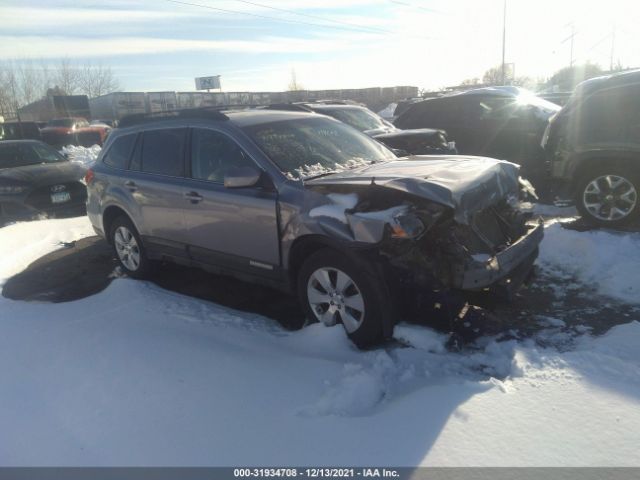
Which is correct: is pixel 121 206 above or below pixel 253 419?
above

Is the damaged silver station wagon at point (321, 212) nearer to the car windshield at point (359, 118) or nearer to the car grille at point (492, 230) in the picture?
the car grille at point (492, 230)

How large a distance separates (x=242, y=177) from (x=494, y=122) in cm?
805

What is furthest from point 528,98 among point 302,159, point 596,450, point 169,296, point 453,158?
point 596,450

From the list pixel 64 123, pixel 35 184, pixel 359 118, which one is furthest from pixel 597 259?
pixel 64 123

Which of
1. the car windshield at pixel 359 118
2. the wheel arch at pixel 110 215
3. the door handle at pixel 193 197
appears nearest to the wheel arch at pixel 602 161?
the car windshield at pixel 359 118

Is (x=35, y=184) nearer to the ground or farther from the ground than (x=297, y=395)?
farther from the ground

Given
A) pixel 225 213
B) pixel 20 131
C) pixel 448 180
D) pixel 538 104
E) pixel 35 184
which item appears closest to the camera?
pixel 448 180

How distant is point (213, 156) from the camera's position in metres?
4.78

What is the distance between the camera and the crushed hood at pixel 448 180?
11.9 ft

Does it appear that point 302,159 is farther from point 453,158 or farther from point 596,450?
point 596,450

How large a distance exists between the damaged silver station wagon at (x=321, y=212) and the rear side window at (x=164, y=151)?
0.05 ft

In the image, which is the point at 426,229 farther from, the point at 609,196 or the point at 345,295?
the point at 609,196

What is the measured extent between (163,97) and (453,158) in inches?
1559

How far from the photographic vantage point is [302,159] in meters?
4.51
